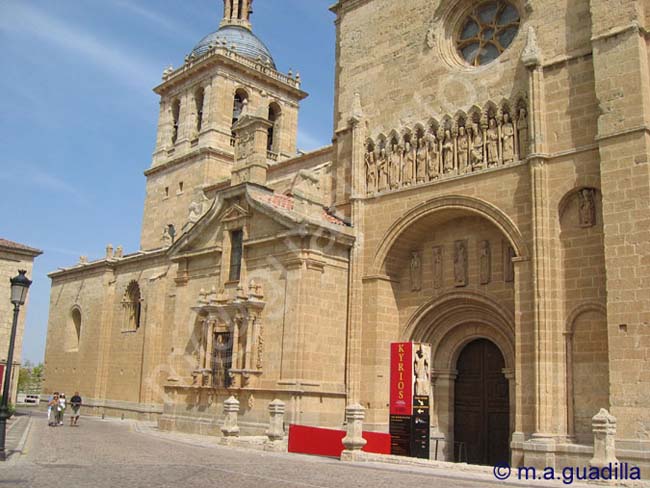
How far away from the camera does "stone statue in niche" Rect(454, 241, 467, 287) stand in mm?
19281

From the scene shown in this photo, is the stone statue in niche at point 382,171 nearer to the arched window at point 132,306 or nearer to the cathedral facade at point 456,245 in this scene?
the cathedral facade at point 456,245

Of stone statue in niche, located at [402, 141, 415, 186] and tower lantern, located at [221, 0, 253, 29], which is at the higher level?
tower lantern, located at [221, 0, 253, 29]

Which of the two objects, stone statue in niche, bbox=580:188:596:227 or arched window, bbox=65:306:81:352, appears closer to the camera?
stone statue in niche, bbox=580:188:596:227

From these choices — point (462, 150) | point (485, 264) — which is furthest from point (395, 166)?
point (485, 264)

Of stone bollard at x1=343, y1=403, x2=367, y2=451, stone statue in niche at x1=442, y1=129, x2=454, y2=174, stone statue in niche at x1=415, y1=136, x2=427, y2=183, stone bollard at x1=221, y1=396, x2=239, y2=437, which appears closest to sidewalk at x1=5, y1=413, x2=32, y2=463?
stone bollard at x1=221, y1=396, x2=239, y2=437

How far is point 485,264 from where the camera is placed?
1881cm

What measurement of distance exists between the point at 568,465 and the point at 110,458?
32.1 feet

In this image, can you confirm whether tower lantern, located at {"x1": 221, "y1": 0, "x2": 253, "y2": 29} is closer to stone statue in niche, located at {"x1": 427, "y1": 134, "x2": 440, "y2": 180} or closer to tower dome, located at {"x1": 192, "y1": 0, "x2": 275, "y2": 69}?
tower dome, located at {"x1": 192, "y1": 0, "x2": 275, "y2": 69}

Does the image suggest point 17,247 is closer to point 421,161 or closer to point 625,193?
point 421,161

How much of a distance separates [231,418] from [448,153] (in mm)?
9481

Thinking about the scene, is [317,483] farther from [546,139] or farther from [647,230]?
[546,139]

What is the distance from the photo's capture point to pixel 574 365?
52.3 feet

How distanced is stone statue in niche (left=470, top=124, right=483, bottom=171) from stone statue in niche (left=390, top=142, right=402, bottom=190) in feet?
8.33

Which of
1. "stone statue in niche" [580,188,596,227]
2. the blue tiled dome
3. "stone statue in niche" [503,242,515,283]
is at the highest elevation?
→ the blue tiled dome
